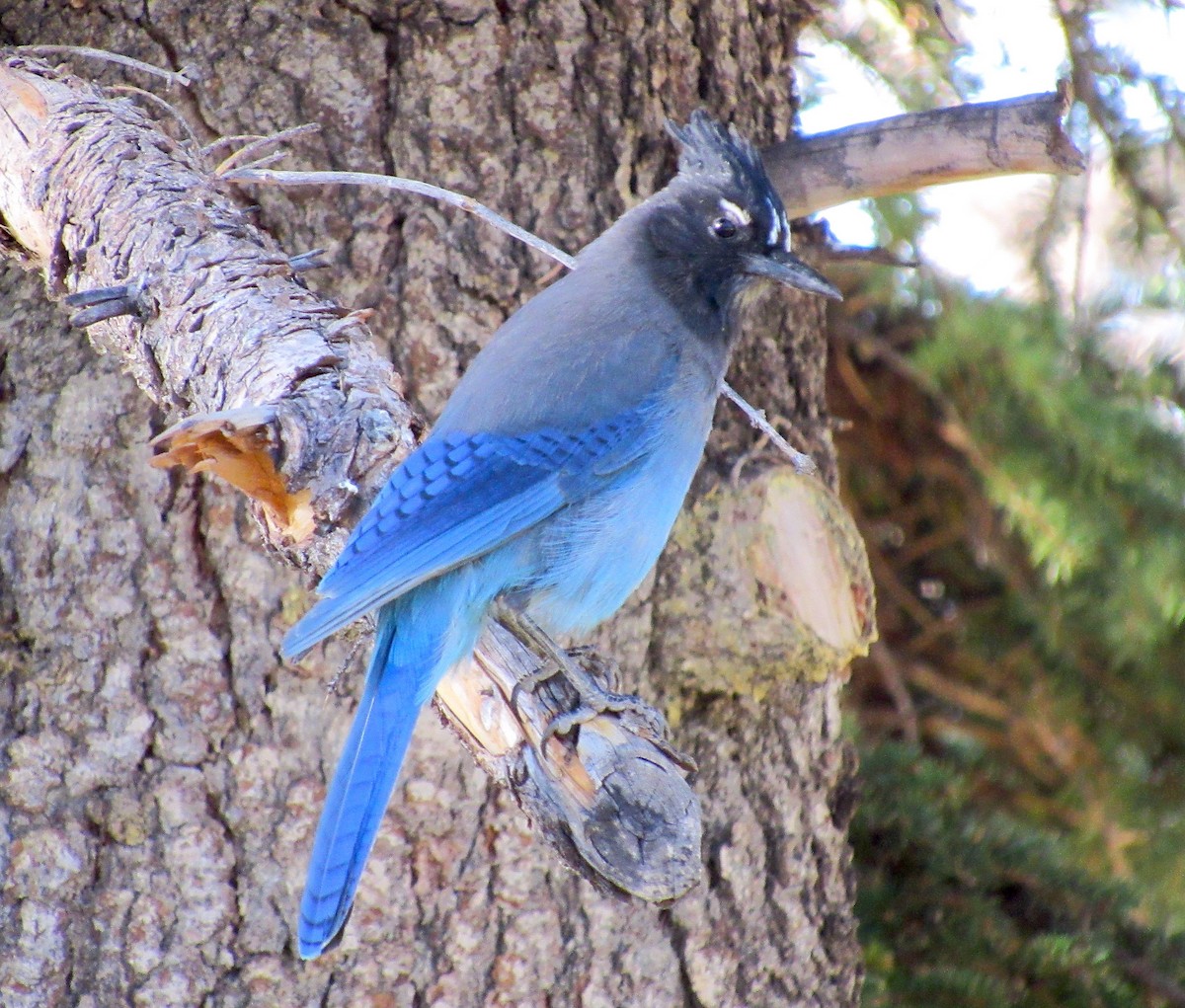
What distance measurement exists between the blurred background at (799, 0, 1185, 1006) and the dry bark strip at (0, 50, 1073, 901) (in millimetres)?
498

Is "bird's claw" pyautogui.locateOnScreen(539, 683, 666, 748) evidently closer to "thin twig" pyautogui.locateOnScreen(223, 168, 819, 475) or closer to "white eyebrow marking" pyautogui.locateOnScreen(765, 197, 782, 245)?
"thin twig" pyautogui.locateOnScreen(223, 168, 819, 475)

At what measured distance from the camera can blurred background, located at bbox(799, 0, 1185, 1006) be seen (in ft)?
8.00

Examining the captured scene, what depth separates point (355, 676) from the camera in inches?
87.5

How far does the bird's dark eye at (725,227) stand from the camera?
2421 mm

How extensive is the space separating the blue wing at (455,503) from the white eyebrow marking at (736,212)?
40 cm

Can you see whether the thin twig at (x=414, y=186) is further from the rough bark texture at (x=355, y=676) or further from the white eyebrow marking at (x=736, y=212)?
the white eyebrow marking at (x=736, y=212)

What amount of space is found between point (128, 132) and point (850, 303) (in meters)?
1.61

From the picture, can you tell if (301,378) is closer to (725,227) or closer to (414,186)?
(414,186)

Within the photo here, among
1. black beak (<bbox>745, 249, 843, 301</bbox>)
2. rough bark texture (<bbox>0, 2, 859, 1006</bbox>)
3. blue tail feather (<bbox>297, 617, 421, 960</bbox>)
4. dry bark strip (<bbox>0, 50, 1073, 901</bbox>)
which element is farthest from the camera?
black beak (<bbox>745, 249, 843, 301</bbox>)

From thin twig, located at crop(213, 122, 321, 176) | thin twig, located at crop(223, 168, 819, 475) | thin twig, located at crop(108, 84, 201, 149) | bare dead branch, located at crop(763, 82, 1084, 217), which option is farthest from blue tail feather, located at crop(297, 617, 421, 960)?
bare dead branch, located at crop(763, 82, 1084, 217)

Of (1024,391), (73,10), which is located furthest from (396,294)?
(1024,391)

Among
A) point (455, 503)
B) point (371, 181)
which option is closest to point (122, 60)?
point (371, 181)

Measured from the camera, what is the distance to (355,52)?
239 cm

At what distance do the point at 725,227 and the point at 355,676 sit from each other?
1.00 metres
